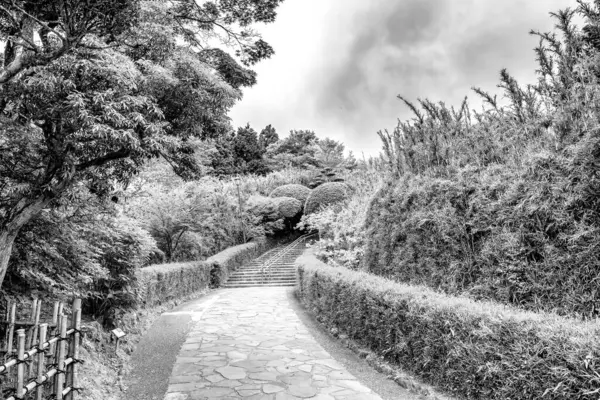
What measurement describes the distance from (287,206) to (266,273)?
7462 millimetres

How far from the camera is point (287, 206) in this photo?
22172mm

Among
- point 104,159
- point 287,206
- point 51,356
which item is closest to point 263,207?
point 287,206

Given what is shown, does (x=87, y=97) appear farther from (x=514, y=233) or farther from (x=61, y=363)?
(x=514, y=233)

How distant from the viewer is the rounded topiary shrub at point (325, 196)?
65.0 ft

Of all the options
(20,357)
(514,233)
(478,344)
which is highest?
(514,233)

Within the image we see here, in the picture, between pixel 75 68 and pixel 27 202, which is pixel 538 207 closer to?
pixel 75 68

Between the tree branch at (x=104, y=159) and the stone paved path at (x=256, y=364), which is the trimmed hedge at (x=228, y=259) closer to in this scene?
the stone paved path at (x=256, y=364)

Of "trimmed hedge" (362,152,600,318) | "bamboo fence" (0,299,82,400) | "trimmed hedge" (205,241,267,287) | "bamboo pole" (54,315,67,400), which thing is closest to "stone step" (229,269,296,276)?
"trimmed hedge" (205,241,267,287)

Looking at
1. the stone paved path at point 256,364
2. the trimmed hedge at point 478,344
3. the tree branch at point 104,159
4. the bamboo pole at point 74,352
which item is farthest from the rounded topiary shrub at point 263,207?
the bamboo pole at point 74,352

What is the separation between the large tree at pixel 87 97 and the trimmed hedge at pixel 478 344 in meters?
3.19

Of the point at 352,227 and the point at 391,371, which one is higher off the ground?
the point at 352,227

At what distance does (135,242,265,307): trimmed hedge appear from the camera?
7708 mm

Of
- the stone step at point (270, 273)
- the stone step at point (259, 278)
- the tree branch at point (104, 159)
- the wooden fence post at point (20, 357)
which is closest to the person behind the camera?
the wooden fence post at point (20, 357)

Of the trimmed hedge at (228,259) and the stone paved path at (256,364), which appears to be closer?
the stone paved path at (256,364)
